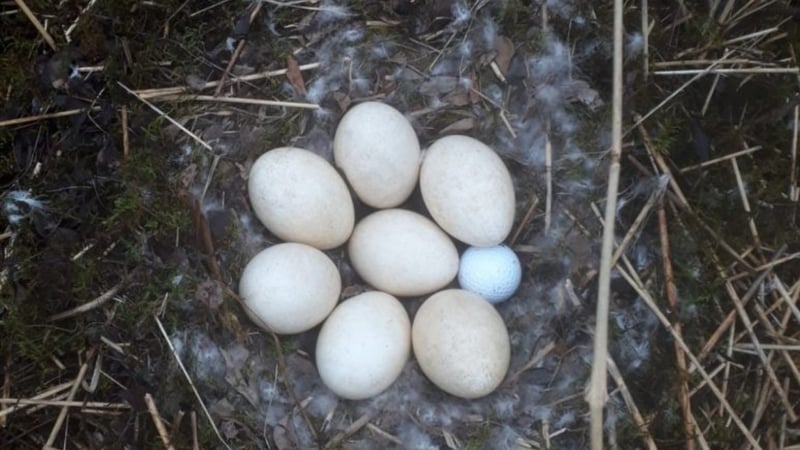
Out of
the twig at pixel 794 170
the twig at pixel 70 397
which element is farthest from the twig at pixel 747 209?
the twig at pixel 70 397

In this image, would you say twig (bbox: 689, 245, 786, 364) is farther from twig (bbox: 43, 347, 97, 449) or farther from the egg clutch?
twig (bbox: 43, 347, 97, 449)

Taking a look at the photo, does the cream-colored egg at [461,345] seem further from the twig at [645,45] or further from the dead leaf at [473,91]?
the twig at [645,45]

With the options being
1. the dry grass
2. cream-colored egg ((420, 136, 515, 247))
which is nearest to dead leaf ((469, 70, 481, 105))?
the dry grass

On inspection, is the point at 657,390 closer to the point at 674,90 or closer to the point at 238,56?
the point at 674,90

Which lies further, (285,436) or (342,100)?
(342,100)

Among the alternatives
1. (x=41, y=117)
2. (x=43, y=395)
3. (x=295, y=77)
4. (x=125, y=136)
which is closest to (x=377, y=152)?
(x=295, y=77)

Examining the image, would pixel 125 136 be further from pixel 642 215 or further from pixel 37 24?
pixel 642 215
